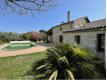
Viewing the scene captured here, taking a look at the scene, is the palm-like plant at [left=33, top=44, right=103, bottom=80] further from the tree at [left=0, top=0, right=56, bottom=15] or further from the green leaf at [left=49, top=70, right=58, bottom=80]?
the tree at [left=0, top=0, right=56, bottom=15]

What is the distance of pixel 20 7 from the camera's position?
21.5ft

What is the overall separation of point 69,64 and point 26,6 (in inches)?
151

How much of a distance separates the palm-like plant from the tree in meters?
2.51

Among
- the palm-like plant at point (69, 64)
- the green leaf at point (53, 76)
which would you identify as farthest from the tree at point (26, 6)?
the green leaf at point (53, 76)

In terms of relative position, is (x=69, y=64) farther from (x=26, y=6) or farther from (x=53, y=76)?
(x=26, y=6)

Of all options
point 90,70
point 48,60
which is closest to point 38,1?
point 48,60

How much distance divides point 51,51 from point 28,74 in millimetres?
1908

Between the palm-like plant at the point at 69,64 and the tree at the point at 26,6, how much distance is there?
2.51 metres

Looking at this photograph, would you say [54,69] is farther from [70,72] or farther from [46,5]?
[46,5]

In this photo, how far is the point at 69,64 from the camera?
7.38m

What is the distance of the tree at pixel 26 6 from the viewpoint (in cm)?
636

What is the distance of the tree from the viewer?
20.9 ft

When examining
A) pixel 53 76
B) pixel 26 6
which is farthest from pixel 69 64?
pixel 26 6

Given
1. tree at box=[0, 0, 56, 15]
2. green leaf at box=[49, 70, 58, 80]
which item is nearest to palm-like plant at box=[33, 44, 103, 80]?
green leaf at box=[49, 70, 58, 80]
